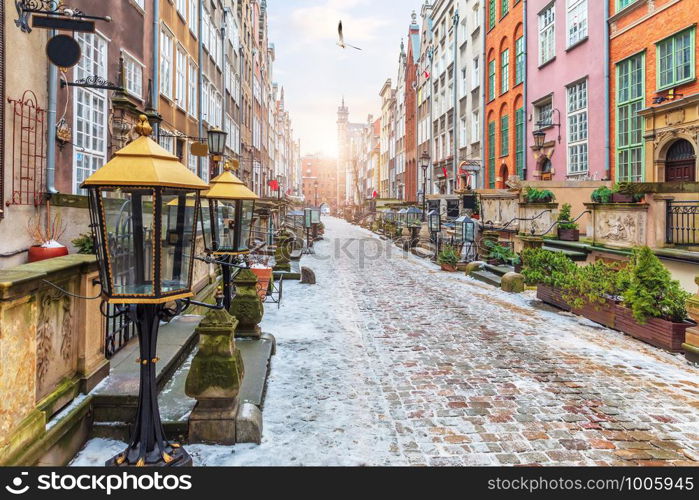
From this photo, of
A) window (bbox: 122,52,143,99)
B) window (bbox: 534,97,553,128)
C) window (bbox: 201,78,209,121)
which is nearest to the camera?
window (bbox: 122,52,143,99)

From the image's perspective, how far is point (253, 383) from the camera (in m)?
5.74

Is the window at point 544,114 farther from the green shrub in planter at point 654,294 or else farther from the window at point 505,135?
the green shrub in planter at point 654,294

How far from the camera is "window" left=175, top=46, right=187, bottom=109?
17.7 meters

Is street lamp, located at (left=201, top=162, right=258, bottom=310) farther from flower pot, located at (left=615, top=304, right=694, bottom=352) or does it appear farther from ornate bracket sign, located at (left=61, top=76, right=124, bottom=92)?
flower pot, located at (left=615, top=304, right=694, bottom=352)

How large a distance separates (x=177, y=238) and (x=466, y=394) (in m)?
4.02

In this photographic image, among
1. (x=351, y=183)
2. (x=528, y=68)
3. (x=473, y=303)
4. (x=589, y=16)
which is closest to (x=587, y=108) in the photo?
(x=589, y=16)

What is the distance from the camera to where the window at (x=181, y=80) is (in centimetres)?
1769

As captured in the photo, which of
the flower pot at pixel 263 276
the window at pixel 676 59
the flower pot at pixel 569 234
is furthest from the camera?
the flower pot at pixel 569 234

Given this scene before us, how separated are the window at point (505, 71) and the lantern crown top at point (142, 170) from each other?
27.5m

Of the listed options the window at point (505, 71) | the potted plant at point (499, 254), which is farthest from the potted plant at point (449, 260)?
the window at point (505, 71)

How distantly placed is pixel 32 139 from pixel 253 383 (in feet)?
21.0

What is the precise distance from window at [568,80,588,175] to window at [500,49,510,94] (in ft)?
23.8

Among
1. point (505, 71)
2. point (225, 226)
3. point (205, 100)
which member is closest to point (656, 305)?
point (225, 226)

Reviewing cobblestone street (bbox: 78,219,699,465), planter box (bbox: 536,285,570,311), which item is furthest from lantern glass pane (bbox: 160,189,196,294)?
planter box (bbox: 536,285,570,311)
